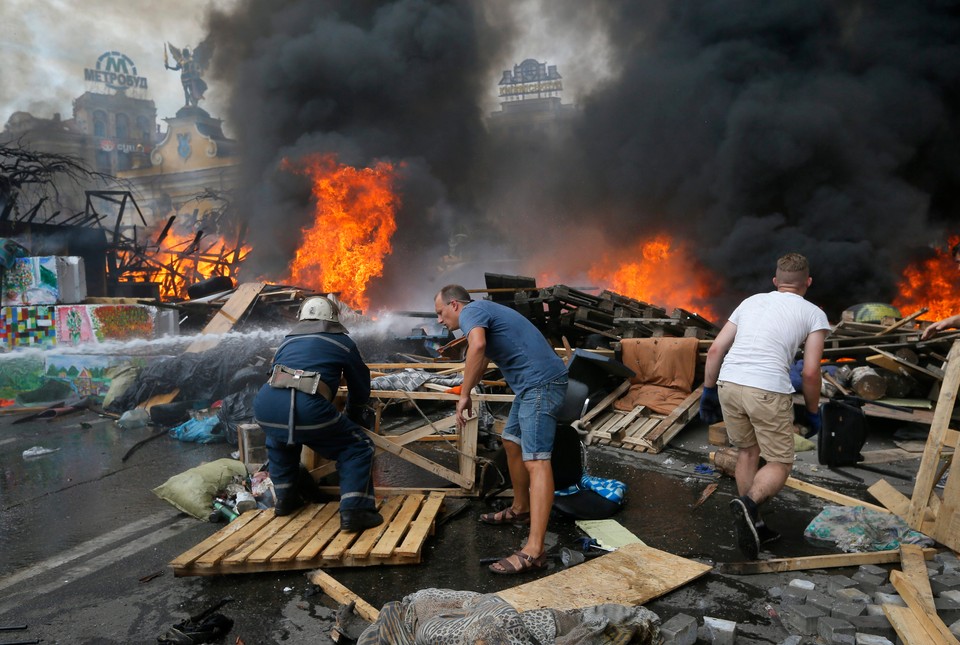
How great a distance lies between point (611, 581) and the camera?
3.34 meters

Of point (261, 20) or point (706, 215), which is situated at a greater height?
point (261, 20)

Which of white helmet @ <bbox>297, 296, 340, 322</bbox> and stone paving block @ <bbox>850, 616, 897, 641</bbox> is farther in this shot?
white helmet @ <bbox>297, 296, 340, 322</bbox>

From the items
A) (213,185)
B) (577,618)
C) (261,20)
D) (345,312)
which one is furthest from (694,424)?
(213,185)

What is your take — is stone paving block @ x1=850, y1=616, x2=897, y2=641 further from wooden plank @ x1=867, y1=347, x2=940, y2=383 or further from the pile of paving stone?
wooden plank @ x1=867, y1=347, x2=940, y2=383

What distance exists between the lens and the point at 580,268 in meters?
23.2

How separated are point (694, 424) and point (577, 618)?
5169mm

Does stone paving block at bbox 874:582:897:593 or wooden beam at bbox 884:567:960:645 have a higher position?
wooden beam at bbox 884:567:960:645

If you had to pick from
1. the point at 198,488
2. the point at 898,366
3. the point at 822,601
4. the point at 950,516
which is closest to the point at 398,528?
the point at 198,488

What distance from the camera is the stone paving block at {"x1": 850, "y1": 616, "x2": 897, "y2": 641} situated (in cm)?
283

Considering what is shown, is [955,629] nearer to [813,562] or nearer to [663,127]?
Result: [813,562]

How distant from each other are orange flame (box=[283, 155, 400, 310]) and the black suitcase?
11719mm

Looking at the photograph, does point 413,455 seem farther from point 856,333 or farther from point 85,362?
point 85,362

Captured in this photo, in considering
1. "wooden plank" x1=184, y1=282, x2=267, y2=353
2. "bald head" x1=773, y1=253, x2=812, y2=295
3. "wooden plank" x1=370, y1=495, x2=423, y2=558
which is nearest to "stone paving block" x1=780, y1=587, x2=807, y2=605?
"bald head" x1=773, y1=253, x2=812, y2=295

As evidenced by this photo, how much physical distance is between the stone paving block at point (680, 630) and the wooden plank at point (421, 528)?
1.53 m
